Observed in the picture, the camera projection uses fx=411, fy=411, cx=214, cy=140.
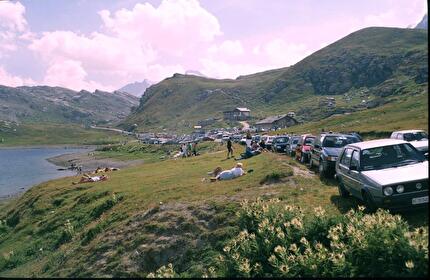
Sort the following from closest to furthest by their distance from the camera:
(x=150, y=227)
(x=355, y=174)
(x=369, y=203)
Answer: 1. (x=369, y=203)
2. (x=355, y=174)
3. (x=150, y=227)

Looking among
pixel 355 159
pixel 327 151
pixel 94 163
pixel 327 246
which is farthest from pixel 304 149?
pixel 94 163

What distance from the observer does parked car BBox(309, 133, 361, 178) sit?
2369 centimetres

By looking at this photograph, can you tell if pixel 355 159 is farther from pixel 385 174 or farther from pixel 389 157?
pixel 385 174

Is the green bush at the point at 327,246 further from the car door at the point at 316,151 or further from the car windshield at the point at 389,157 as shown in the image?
the car door at the point at 316,151

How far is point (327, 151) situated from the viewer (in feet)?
80.7

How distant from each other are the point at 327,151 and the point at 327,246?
1329 cm

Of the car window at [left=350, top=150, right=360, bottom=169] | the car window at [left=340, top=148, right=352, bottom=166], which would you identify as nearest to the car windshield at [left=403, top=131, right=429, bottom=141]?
the car window at [left=340, top=148, right=352, bottom=166]

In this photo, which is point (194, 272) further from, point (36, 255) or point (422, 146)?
point (422, 146)

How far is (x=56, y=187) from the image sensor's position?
43.7 meters

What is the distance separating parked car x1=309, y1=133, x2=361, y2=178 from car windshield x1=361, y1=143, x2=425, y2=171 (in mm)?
7047

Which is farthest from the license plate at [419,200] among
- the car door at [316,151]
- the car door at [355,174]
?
the car door at [316,151]

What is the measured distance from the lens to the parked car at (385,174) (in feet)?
43.4

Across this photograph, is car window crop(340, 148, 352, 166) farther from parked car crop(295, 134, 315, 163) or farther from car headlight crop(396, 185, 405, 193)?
parked car crop(295, 134, 315, 163)

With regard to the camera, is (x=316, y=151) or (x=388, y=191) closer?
(x=388, y=191)
